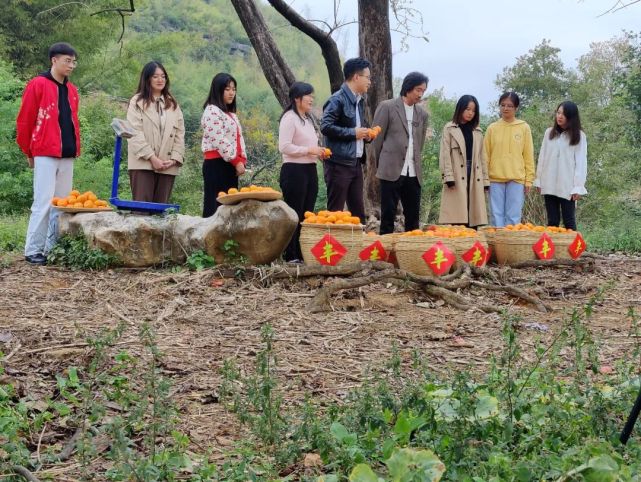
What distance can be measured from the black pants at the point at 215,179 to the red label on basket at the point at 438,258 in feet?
6.49

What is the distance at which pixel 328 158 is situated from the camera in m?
7.25

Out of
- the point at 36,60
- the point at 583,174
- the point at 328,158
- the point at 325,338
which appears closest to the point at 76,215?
the point at 328,158

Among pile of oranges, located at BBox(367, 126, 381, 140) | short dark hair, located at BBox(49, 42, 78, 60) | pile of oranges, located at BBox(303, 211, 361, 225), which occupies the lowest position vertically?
pile of oranges, located at BBox(303, 211, 361, 225)

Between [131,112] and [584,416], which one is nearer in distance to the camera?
[584,416]

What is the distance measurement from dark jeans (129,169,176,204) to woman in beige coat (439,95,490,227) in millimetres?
2667

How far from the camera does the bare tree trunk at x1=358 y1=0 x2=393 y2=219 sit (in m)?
9.90

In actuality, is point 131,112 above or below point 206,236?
above

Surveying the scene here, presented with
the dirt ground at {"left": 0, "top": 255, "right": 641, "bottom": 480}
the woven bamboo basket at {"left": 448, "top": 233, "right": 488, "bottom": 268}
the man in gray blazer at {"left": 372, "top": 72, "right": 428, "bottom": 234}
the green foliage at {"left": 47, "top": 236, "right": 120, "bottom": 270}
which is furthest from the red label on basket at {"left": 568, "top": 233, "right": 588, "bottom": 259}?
Answer: the green foliage at {"left": 47, "top": 236, "right": 120, "bottom": 270}

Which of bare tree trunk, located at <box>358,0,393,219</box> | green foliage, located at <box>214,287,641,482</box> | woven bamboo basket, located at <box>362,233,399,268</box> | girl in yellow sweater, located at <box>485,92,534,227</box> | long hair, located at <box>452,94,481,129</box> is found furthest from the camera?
bare tree trunk, located at <box>358,0,393,219</box>

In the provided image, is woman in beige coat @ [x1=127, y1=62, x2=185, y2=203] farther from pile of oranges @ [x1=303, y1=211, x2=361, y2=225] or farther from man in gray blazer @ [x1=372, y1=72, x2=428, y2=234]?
man in gray blazer @ [x1=372, y1=72, x2=428, y2=234]

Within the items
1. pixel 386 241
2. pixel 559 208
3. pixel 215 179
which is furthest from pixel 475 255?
pixel 559 208

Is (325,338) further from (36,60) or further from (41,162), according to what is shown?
(36,60)

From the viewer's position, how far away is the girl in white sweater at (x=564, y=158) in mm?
8547

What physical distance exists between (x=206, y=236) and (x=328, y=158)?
4.36 ft
